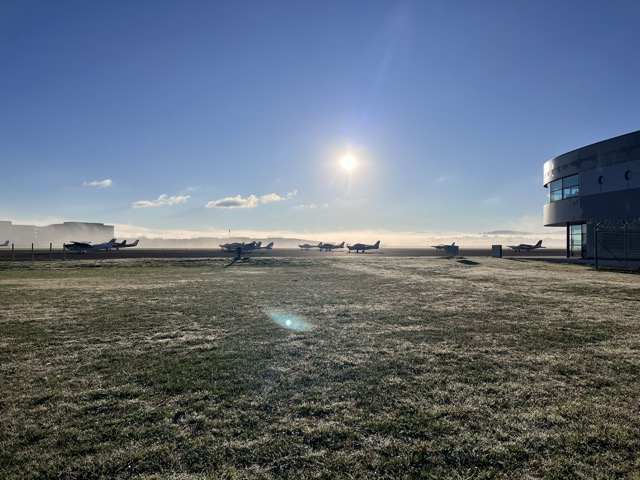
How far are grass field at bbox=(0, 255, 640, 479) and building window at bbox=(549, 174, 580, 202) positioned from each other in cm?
3406

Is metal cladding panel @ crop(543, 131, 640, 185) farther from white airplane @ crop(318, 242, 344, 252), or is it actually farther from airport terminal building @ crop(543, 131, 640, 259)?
white airplane @ crop(318, 242, 344, 252)

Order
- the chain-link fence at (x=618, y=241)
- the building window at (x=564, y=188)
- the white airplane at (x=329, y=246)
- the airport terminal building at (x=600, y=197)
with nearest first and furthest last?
the chain-link fence at (x=618, y=241) < the airport terminal building at (x=600, y=197) < the building window at (x=564, y=188) < the white airplane at (x=329, y=246)

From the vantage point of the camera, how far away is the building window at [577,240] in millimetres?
38281

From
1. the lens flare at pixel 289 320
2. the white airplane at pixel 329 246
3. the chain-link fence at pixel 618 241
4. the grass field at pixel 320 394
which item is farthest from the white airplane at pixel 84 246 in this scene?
the chain-link fence at pixel 618 241

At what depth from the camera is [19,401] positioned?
15.6 ft

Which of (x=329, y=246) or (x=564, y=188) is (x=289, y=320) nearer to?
(x=564, y=188)

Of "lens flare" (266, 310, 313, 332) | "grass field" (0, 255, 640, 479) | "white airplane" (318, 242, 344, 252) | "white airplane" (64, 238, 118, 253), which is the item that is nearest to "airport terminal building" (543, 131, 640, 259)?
"grass field" (0, 255, 640, 479)

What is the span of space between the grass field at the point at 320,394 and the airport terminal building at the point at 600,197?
94.7 feet

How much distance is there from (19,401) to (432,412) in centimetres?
560

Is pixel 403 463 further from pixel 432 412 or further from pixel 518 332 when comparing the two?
pixel 518 332

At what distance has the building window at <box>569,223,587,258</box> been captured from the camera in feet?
126

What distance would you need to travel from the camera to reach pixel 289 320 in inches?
396

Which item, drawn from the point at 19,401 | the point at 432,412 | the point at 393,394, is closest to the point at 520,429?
the point at 432,412

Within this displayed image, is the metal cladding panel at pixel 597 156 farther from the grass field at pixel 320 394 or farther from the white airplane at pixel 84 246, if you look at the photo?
the white airplane at pixel 84 246
